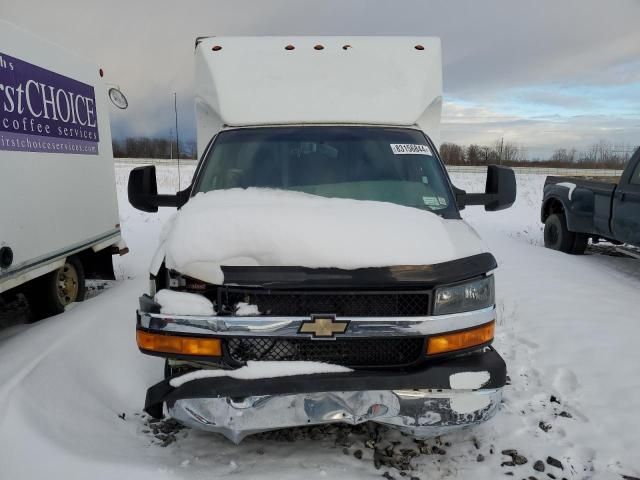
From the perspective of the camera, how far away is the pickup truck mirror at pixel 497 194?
3855 millimetres

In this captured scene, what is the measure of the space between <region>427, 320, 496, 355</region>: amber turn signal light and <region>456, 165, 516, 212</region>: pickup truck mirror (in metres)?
1.41

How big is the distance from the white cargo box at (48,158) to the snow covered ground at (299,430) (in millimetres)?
856

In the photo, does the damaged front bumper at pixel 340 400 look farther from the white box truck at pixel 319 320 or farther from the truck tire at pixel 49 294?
the truck tire at pixel 49 294

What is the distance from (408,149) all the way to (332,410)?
227 cm

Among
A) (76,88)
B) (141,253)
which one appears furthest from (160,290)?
(141,253)

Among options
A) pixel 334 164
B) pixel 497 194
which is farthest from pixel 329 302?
pixel 497 194

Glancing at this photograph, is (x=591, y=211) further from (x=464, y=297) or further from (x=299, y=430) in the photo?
(x=299, y=430)

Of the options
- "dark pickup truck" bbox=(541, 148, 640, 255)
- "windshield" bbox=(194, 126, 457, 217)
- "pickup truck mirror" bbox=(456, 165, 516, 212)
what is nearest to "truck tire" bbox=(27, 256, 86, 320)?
"windshield" bbox=(194, 126, 457, 217)

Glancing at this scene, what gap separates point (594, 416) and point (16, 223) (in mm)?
5017

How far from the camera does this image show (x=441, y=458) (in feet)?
9.48

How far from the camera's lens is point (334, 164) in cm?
380

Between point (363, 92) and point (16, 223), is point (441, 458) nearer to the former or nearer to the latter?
point (363, 92)

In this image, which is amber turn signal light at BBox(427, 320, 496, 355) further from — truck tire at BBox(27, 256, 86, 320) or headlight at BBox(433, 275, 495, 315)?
truck tire at BBox(27, 256, 86, 320)

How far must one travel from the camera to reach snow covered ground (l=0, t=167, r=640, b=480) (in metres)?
2.67
